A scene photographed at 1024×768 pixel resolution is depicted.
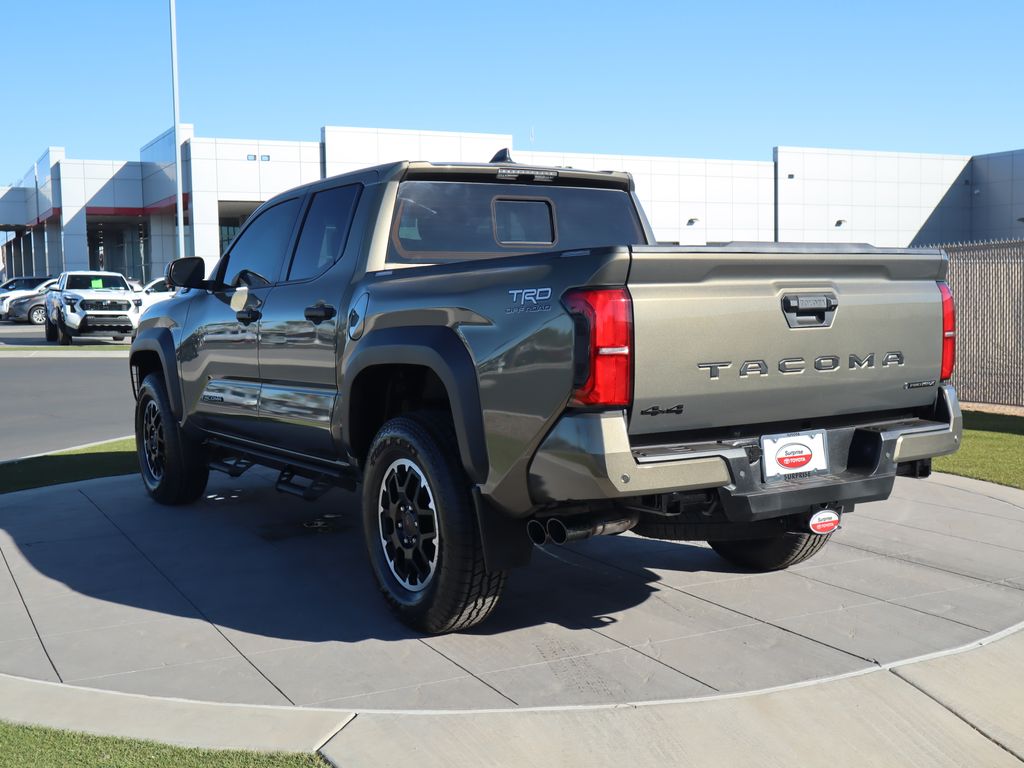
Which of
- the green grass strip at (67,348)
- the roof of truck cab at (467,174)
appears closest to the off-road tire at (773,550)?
the roof of truck cab at (467,174)

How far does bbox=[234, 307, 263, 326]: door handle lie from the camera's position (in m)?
6.38

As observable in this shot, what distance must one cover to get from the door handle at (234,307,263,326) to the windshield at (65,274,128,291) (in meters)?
25.4

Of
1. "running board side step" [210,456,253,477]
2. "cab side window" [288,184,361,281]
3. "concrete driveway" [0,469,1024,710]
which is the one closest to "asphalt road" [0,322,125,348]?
"running board side step" [210,456,253,477]

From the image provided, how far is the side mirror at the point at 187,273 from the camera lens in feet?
23.1

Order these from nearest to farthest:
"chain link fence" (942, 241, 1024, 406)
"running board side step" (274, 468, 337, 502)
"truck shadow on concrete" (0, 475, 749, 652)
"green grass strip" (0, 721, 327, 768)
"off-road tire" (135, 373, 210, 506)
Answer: "green grass strip" (0, 721, 327, 768)
"truck shadow on concrete" (0, 475, 749, 652)
"running board side step" (274, 468, 337, 502)
"off-road tire" (135, 373, 210, 506)
"chain link fence" (942, 241, 1024, 406)

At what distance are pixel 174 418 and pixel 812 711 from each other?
5.23 metres

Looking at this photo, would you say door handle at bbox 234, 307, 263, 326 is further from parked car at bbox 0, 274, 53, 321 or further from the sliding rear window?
parked car at bbox 0, 274, 53, 321

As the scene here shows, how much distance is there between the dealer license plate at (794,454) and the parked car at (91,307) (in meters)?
27.2

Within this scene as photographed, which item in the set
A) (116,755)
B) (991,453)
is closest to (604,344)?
(116,755)

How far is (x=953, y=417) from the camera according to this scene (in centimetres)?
482

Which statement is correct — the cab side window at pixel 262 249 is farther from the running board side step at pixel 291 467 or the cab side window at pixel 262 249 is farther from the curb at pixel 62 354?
the curb at pixel 62 354

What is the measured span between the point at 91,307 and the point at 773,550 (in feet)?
87.9

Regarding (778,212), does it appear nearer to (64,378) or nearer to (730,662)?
(64,378)

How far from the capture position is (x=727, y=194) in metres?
49.7
